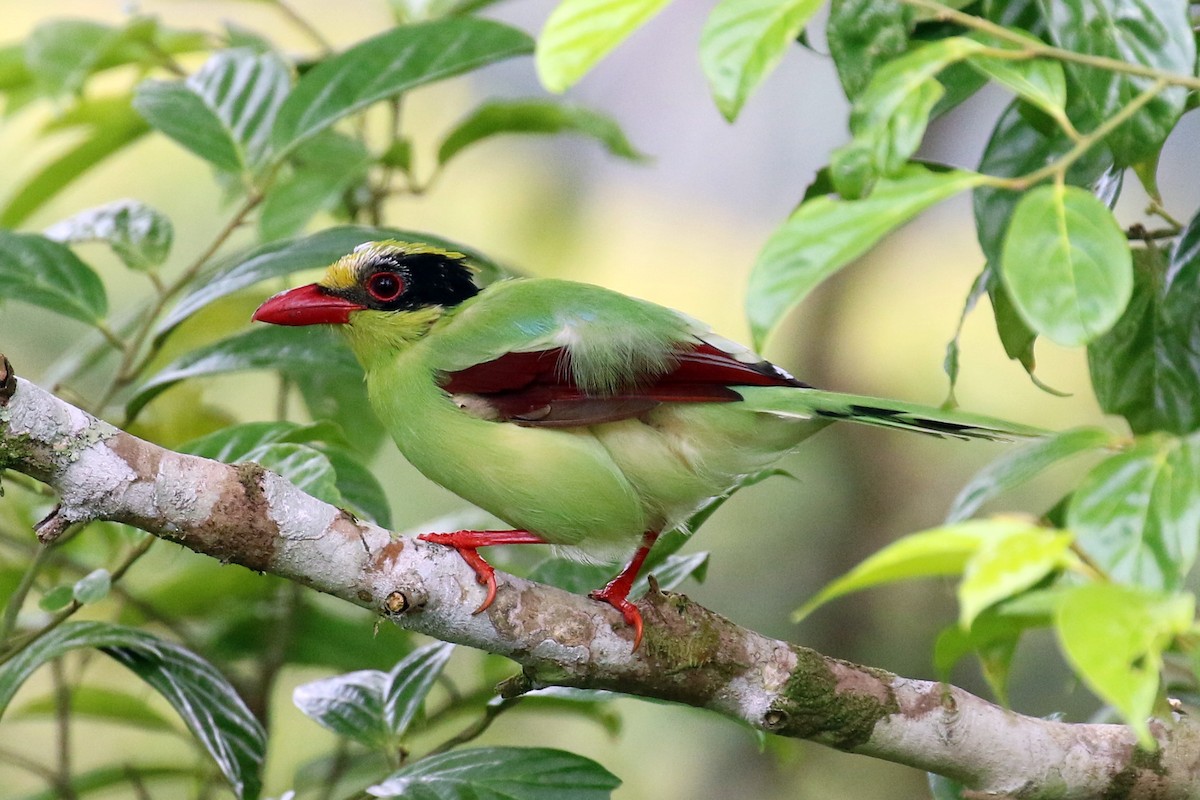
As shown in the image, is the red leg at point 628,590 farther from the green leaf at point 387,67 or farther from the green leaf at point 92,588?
the green leaf at point 387,67

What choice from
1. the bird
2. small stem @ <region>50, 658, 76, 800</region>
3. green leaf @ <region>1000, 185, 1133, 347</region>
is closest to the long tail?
the bird

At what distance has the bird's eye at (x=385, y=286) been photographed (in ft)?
8.38

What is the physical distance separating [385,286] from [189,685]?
0.93 meters

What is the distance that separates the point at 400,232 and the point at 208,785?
144 cm

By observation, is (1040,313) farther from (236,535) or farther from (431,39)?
(431,39)

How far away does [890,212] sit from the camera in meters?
1.08

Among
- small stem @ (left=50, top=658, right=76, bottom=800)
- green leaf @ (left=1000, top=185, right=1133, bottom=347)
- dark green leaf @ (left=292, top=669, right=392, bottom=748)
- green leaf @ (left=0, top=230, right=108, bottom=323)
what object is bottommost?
small stem @ (left=50, top=658, right=76, bottom=800)

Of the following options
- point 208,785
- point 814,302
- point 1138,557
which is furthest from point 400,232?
point 814,302

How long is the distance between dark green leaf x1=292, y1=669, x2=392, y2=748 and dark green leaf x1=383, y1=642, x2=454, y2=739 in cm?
2

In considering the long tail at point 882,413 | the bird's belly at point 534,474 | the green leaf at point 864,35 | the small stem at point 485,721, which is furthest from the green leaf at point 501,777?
the green leaf at point 864,35

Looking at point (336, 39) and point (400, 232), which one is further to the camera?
point (336, 39)

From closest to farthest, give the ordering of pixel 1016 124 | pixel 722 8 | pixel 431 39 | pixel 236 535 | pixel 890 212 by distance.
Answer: pixel 890 212 → pixel 722 8 → pixel 236 535 → pixel 1016 124 → pixel 431 39

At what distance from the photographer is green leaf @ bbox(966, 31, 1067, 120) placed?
1196mm

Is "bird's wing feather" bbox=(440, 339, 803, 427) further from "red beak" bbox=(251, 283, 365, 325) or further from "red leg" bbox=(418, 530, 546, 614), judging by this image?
"red beak" bbox=(251, 283, 365, 325)
